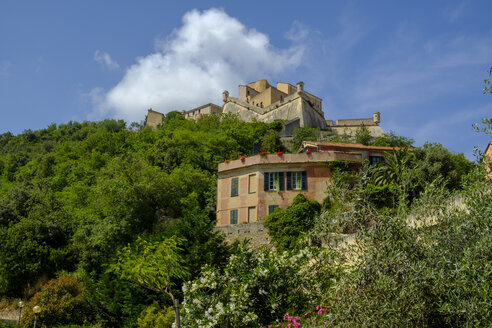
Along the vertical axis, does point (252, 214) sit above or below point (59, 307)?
above

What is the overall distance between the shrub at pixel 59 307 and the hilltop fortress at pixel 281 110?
4140cm

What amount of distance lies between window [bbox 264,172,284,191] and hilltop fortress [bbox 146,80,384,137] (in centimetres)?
3282

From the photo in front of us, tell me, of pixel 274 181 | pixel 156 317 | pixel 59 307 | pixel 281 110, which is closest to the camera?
pixel 156 317

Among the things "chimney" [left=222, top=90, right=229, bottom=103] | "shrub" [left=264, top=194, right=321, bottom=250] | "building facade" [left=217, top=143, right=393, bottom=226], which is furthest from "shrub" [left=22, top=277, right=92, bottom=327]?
"chimney" [left=222, top=90, right=229, bottom=103]

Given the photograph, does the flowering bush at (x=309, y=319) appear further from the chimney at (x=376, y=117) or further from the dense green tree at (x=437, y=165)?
the chimney at (x=376, y=117)

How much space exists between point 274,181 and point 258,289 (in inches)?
604

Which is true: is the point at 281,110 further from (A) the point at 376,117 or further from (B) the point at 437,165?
(B) the point at 437,165

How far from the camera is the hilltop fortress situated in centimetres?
7100

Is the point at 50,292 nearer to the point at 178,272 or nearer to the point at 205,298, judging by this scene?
the point at 178,272

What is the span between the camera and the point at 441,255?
970 cm

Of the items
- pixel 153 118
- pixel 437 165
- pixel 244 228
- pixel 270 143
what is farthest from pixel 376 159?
pixel 153 118

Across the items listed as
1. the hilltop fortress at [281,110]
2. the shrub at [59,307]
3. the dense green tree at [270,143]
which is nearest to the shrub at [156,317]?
the shrub at [59,307]

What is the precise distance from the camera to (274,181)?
29.5m

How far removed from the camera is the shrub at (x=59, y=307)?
24000mm
